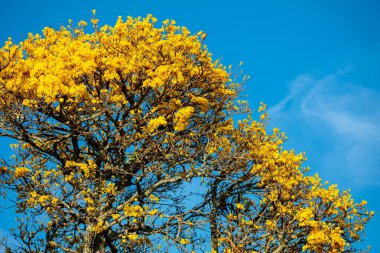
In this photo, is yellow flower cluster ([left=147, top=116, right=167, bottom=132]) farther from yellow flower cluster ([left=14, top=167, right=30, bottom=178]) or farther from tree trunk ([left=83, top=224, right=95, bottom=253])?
yellow flower cluster ([left=14, top=167, right=30, bottom=178])

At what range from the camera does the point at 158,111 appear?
19469 mm

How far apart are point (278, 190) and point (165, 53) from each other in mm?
7630

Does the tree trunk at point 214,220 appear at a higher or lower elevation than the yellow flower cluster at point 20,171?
lower

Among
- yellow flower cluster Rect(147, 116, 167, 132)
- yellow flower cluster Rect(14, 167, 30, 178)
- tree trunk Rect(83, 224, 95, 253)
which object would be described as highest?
yellow flower cluster Rect(147, 116, 167, 132)

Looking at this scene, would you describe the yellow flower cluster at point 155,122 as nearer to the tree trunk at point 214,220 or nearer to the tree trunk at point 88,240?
the tree trunk at point 214,220

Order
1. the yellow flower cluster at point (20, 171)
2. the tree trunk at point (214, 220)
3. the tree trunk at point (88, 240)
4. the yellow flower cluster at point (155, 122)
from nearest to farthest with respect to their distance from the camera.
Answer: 1. the tree trunk at point (88, 240)
2. the yellow flower cluster at point (20, 171)
3. the yellow flower cluster at point (155, 122)
4. the tree trunk at point (214, 220)

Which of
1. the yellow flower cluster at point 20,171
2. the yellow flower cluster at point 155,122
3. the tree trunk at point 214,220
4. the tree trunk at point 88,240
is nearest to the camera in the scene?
the tree trunk at point 88,240

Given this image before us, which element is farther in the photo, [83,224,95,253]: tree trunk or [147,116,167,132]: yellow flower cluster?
[147,116,167,132]: yellow flower cluster

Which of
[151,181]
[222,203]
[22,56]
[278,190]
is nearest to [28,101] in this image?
[22,56]

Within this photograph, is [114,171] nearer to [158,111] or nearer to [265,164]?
[158,111]

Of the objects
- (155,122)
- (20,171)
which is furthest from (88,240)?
(155,122)

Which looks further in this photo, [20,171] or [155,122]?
[155,122]

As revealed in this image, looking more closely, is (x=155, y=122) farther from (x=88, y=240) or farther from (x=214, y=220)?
(x=88, y=240)

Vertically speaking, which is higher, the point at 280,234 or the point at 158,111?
the point at 158,111
